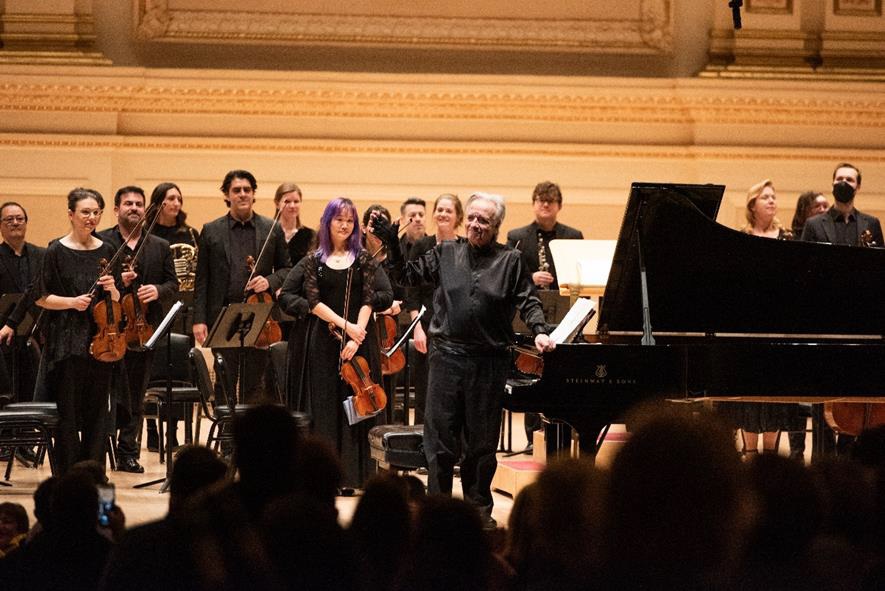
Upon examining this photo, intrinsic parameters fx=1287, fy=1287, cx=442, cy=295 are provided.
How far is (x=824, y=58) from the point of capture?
879 cm

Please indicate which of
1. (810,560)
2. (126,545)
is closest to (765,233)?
(810,560)

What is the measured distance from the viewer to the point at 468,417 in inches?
197

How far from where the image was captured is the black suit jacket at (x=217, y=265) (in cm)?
653

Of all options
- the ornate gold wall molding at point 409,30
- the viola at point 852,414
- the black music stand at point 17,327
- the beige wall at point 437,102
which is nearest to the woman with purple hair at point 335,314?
the black music stand at point 17,327

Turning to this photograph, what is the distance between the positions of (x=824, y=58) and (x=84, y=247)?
213 inches

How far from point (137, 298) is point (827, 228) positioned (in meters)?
3.55

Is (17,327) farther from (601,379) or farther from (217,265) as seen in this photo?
(601,379)

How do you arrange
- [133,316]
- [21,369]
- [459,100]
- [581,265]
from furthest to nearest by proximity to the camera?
[459,100] < [21,369] < [581,265] < [133,316]

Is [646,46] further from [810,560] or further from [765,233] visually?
[810,560]

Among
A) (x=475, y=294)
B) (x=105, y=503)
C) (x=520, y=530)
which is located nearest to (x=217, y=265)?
(x=475, y=294)

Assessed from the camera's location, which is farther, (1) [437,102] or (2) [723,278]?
(1) [437,102]

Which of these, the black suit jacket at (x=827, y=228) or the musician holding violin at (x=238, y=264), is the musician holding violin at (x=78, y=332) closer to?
the musician holding violin at (x=238, y=264)

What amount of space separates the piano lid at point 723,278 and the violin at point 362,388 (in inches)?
52.3

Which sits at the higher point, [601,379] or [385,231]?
[385,231]
